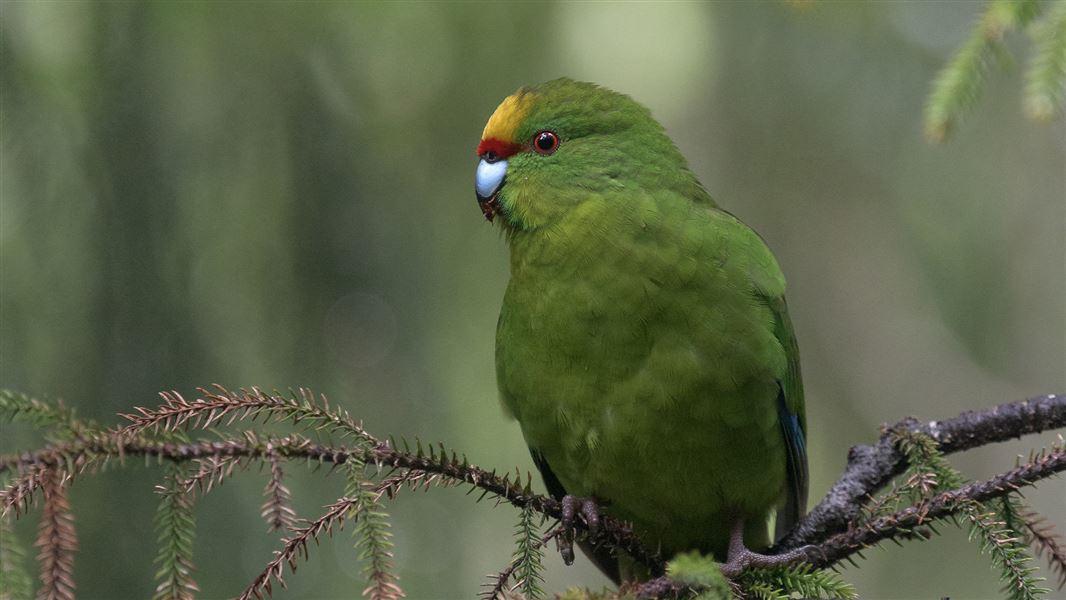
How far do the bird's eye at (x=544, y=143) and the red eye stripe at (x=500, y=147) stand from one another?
52 mm

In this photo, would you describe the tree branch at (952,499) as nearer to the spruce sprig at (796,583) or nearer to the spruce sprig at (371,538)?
the spruce sprig at (796,583)

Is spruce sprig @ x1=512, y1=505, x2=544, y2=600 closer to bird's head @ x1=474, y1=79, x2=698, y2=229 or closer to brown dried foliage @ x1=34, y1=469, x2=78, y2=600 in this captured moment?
brown dried foliage @ x1=34, y1=469, x2=78, y2=600

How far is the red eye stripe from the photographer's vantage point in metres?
2.99

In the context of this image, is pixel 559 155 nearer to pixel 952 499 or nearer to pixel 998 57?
pixel 998 57

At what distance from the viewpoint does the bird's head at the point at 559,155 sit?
2.91 meters

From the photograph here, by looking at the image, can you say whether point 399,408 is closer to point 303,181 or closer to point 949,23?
point 303,181

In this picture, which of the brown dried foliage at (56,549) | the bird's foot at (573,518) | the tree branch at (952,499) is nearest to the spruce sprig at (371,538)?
the brown dried foliage at (56,549)

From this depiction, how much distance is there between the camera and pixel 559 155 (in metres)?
2.97

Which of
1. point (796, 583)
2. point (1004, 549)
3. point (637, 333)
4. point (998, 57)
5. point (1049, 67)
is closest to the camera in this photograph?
point (1004, 549)

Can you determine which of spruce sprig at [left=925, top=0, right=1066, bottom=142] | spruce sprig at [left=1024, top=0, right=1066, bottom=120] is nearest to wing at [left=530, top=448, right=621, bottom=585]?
spruce sprig at [left=925, top=0, right=1066, bottom=142]

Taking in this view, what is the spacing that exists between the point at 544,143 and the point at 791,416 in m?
1.07

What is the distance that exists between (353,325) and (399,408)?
306 mm

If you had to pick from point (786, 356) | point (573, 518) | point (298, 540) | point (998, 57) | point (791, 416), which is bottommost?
point (298, 540)

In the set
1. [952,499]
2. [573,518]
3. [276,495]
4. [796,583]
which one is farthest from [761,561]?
[276,495]
